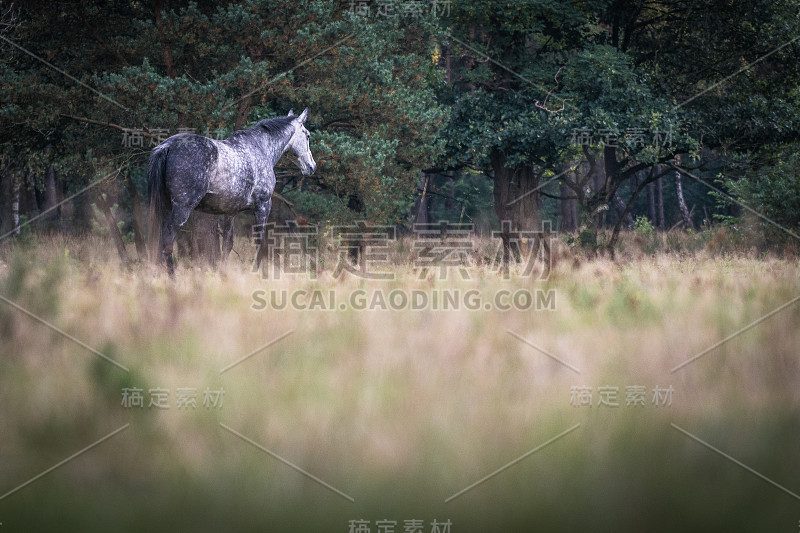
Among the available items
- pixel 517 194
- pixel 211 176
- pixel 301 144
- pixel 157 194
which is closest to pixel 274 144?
pixel 301 144

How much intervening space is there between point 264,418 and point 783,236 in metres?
13.5

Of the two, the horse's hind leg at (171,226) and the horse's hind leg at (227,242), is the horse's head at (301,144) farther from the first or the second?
the horse's hind leg at (171,226)

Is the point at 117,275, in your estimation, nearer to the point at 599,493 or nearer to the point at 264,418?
the point at 264,418

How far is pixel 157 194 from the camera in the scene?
33.5 ft

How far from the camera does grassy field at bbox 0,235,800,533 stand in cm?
370

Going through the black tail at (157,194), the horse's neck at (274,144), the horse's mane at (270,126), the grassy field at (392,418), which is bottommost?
the grassy field at (392,418)

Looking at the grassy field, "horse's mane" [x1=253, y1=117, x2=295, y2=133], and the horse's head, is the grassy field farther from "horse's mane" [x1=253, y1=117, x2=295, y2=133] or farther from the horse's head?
the horse's head

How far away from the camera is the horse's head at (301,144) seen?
12.1 m

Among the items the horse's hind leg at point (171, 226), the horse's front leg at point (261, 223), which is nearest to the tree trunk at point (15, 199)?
the horse's front leg at point (261, 223)

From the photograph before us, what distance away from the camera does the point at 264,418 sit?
4430 mm

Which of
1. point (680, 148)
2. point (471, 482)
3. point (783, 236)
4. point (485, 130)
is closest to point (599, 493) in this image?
point (471, 482)

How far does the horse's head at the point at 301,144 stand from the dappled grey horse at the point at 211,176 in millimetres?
74

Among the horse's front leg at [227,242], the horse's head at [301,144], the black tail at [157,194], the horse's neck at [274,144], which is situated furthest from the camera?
the horse's head at [301,144]

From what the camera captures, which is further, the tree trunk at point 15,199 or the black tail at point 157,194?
the tree trunk at point 15,199
